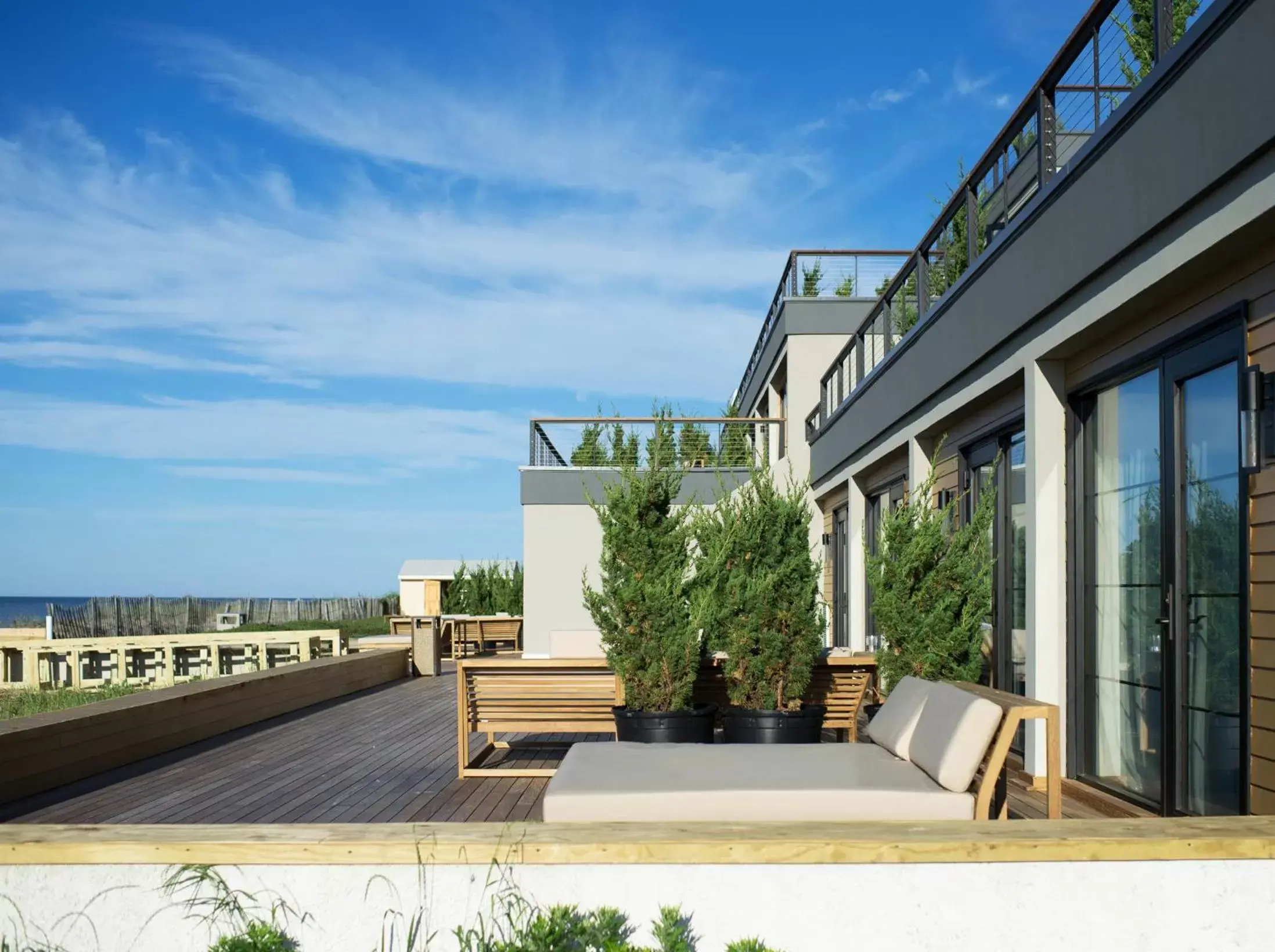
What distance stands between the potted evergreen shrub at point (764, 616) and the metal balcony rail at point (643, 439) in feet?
27.3

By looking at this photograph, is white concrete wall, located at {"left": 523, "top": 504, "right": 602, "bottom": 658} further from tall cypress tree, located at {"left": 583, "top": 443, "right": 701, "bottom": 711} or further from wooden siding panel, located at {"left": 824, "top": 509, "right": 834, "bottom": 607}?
tall cypress tree, located at {"left": 583, "top": 443, "right": 701, "bottom": 711}

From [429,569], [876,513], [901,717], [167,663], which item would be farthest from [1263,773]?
[429,569]

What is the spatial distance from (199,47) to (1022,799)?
498 inches

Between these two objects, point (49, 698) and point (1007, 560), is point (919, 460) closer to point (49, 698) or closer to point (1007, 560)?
point (1007, 560)

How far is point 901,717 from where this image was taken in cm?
482

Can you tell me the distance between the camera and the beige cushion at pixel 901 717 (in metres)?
4.66

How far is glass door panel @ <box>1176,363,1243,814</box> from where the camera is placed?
4.34m

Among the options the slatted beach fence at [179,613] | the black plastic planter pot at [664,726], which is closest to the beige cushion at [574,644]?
the black plastic planter pot at [664,726]

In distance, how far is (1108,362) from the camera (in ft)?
18.1

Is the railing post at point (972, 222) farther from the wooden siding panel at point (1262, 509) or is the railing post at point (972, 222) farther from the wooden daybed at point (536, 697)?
the wooden daybed at point (536, 697)

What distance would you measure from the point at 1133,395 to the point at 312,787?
15.9 feet

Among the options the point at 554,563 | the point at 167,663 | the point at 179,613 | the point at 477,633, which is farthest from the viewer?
the point at 179,613

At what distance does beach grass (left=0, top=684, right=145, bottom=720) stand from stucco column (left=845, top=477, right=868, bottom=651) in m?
7.28

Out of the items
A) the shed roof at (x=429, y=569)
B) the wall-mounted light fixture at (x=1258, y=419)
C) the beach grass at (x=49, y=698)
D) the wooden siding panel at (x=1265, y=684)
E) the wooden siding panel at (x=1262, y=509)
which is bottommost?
the beach grass at (x=49, y=698)
